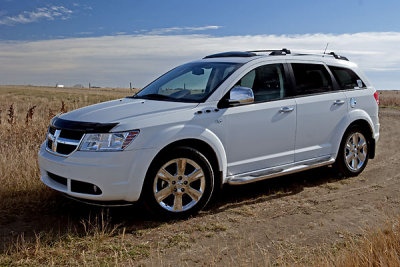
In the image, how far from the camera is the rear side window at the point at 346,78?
7.04 metres

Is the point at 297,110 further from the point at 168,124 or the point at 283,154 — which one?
the point at 168,124

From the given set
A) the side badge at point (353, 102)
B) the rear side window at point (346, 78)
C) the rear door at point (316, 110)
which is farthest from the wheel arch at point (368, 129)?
the rear side window at point (346, 78)

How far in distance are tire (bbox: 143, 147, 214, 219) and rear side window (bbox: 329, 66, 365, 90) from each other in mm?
3022

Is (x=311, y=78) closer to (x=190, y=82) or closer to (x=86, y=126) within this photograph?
(x=190, y=82)

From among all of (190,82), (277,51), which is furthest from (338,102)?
(190,82)

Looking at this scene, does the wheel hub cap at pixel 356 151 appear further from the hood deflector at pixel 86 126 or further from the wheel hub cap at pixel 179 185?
the hood deflector at pixel 86 126

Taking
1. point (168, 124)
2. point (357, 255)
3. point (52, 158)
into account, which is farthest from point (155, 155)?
point (357, 255)

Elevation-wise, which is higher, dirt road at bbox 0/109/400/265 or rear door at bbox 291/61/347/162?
rear door at bbox 291/61/347/162

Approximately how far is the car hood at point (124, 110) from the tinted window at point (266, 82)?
3.04 feet

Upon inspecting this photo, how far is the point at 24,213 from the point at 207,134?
8.13 feet

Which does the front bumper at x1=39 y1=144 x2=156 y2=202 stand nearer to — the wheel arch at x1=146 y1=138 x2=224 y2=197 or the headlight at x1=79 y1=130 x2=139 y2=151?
the headlight at x1=79 y1=130 x2=139 y2=151

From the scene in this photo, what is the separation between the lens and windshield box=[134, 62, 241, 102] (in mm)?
5636

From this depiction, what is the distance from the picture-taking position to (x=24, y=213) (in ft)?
18.2

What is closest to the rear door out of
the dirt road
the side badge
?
the side badge
